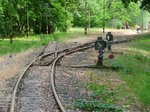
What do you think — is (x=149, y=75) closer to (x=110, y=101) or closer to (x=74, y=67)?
(x=74, y=67)

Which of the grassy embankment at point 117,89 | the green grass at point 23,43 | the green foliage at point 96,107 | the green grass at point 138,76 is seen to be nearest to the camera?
the green foliage at point 96,107

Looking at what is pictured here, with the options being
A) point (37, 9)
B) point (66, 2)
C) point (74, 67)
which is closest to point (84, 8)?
point (66, 2)

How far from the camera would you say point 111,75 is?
1759 centimetres

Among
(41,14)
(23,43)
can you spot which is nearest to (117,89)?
(23,43)

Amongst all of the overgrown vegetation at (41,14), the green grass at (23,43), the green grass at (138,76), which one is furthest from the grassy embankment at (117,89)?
the overgrown vegetation at (41,14)

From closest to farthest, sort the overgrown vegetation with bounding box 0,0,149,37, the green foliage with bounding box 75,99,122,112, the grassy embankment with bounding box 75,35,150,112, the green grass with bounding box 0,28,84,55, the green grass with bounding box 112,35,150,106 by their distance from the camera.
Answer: the green foliage with bounding box 75,99,122,112, the grassy embankment with bounding box 75,35,150,112, the green grass with bounding box 112,35,150,106, the green grass with bounding box 0,28,84,55, the overgrown vegetation with bounding box 0,0,149,37

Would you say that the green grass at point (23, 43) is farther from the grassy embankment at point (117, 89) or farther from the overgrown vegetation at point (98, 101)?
the overgrown vegetation at point (98, 101)

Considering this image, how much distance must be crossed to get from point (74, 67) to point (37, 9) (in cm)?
3412

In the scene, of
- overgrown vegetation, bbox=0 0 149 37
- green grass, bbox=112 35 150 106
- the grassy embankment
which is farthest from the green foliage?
overgrown vegetation, bbox=0 0 149 37

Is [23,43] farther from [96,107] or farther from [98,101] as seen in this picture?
[96,107]

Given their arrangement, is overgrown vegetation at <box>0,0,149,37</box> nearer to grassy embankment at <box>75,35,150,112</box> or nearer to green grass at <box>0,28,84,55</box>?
green grass at <box>0,28,84,55</box>

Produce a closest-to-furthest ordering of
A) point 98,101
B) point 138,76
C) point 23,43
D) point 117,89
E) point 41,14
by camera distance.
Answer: point 98,101 < point 117,89 < point 138,76 < point 23,43 < point 41,14

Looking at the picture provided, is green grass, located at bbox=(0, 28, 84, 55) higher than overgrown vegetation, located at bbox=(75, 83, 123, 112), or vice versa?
overgrown vegetation, located at bbox=(75, 83, 123, 112)

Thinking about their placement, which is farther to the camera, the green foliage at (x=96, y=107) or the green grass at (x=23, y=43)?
the green grass at (x=23, y=43)
